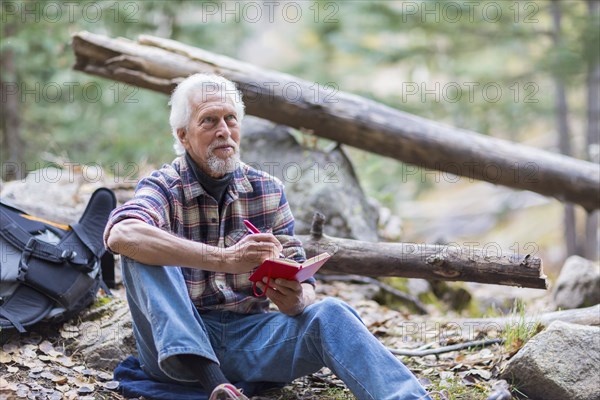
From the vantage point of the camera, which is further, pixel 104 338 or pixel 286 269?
pixel 104 338

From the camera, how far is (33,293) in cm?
402

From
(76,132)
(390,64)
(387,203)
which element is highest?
(390,64)

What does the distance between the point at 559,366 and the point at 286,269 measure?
5.34 feet

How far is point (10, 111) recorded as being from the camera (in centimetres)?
920

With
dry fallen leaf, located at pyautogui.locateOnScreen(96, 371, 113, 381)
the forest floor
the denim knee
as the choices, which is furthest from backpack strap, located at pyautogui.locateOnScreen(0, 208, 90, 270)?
the denim knee

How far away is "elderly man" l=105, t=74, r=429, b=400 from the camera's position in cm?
309

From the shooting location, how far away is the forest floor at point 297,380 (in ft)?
11.6

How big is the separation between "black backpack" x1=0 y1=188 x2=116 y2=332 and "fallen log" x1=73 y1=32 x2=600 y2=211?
2321 millimetres

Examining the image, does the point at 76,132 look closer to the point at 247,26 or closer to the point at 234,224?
the point at 247,26

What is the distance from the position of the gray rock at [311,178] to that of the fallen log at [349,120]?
288 mm

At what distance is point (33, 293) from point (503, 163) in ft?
14.9

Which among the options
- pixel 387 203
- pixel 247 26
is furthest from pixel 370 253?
pixel 247 26

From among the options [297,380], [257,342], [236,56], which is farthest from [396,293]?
[236,56]

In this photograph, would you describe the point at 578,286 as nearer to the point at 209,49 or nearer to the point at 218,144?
the point at 218,144
